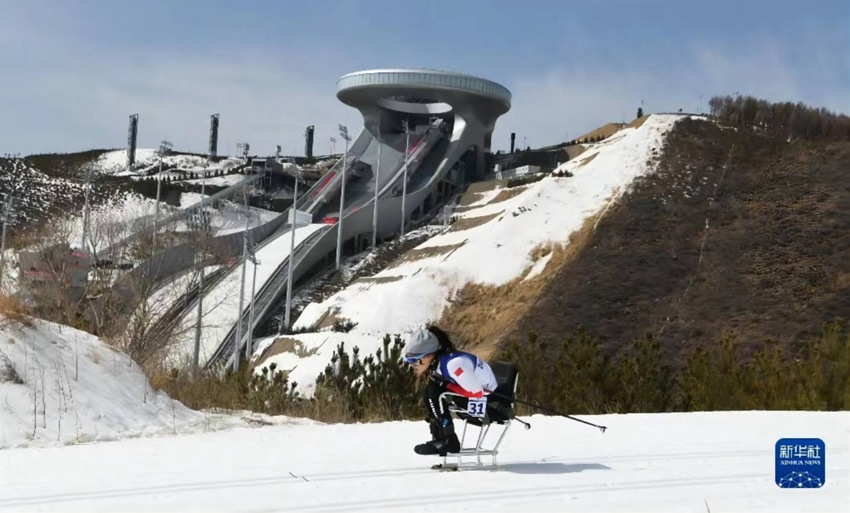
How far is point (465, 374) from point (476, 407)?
32 centimetres

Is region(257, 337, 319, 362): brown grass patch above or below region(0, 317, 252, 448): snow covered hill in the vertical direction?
below

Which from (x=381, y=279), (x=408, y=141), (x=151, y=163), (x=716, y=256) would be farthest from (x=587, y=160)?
(x=151, y=163)

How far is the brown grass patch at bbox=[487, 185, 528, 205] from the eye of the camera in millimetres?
57281

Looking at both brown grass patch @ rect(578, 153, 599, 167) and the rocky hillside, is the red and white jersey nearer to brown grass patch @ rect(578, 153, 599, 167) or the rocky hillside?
the rocky hillside

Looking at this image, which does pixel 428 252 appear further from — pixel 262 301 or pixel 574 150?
pixel 574 150

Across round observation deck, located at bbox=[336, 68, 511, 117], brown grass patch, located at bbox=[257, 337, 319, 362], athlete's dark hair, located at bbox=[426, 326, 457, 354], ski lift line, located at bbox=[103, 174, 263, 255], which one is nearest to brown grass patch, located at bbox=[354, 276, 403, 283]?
brown grass patch, located at bbox=[257, 337, 319, 362]

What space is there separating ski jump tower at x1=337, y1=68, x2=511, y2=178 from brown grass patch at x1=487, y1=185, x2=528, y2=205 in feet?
64.3

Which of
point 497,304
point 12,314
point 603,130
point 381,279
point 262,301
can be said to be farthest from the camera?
point 603,130

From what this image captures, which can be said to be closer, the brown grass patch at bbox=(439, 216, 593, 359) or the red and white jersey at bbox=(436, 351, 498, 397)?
the red and white jersey at bbox=(436, 351, 498, 397)

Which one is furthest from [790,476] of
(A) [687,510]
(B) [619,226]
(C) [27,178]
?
(C) [27,178]

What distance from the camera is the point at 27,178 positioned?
85812 millimetres

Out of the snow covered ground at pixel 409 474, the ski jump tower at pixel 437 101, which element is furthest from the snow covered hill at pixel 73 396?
the ski jump tower at pixel 437 101

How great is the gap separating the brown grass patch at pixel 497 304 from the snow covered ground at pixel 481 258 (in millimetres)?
524

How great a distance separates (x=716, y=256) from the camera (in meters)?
37.4
